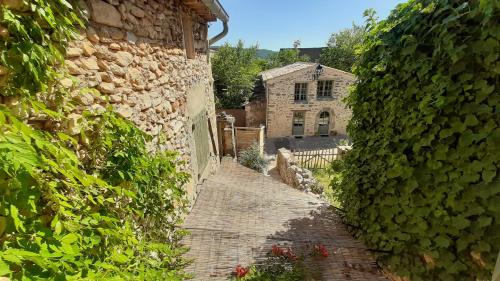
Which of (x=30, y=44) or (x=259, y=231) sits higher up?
(x=30, y=44)

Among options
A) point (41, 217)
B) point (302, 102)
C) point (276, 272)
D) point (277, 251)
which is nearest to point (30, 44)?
point (41, 217)

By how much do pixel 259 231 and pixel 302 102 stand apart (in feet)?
47.9

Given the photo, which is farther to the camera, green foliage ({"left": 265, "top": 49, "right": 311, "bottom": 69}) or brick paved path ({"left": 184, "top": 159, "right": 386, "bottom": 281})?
green foliage ({"left": 265, "top": 49, "right": 311, "bottom": 69})

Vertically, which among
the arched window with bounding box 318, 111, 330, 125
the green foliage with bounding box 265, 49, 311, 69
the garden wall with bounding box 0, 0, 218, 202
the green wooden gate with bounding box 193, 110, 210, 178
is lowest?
the arched window with bounding box 318, 111, 330, 125

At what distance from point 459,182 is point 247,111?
15.7 m

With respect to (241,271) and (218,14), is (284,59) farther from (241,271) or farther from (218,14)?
(241,271)

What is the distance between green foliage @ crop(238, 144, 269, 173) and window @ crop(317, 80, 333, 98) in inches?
369

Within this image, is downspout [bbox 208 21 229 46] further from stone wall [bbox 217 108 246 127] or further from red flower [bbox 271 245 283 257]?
stone wall [bbox 217 108 246 127]

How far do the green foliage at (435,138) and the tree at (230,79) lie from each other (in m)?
14.7

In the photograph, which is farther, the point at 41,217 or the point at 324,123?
the point at 324,123

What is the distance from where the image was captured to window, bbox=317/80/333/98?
58.8 feet

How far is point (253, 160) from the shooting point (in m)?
10.4

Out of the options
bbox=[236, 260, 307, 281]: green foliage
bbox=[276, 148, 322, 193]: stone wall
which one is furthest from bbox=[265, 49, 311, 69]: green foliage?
bbox=[236, 260, 307, 281]: green foliage

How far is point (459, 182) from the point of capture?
8.25 feet
